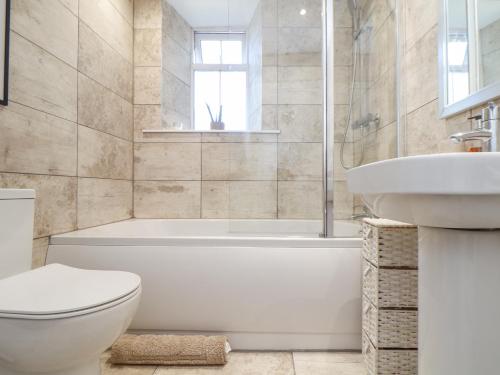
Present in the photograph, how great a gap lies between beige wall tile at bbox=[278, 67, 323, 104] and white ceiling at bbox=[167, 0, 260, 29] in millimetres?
663

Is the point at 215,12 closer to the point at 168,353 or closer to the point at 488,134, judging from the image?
the point at 488,134

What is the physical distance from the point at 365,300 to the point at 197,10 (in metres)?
2.63

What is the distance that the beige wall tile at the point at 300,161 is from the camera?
5.75 ft

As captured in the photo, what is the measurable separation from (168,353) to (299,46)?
189cm

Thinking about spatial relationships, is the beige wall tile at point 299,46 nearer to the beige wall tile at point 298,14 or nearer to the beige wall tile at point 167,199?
the beige wall tile at point 298,14

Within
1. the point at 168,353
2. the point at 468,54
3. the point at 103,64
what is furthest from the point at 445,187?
the point at 103,64

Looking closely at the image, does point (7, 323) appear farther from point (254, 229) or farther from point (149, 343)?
point (254, 229)

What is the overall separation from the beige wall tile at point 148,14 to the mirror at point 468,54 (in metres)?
2.09

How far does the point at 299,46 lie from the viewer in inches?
74.4

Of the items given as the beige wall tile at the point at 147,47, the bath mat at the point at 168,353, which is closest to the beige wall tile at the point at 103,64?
the beige wall tile at the point at 147,47

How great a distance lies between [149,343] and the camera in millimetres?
1353

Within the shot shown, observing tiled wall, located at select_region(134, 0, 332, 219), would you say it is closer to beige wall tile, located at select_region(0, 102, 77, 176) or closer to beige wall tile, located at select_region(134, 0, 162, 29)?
beige wall tile, located at select_region(134, 0, 162, 29)

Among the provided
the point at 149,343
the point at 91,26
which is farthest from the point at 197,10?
the point at 149,343

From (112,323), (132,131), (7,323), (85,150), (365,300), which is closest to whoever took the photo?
(7,323)
